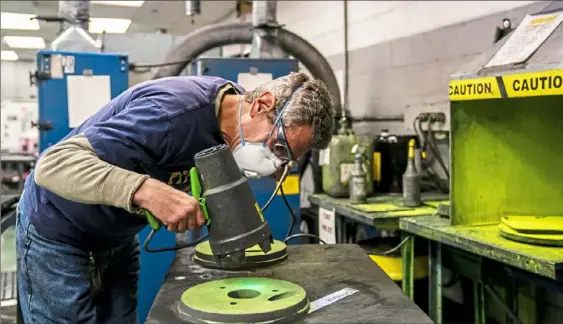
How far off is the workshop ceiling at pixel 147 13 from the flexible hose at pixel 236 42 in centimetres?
299

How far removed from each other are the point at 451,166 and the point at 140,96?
1145 mm

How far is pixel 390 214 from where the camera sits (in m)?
2.27

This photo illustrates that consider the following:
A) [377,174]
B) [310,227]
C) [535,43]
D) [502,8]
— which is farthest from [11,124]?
[535,43]

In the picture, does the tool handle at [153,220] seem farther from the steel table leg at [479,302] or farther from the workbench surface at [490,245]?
the steel table leg at [479,302]

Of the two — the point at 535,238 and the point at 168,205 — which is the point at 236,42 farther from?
the point at 168,205

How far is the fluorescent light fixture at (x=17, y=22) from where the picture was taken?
24.1 feet

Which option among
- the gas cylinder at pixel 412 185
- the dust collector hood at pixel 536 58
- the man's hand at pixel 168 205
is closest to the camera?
the man's hand at pixel 168 205

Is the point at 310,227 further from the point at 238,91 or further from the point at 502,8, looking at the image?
the point at 238,91

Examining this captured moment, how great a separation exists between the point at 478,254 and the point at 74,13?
9.22 ft

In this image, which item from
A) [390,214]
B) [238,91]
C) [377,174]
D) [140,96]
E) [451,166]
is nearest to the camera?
[140,96]

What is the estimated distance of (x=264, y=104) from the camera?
1294 millimetres

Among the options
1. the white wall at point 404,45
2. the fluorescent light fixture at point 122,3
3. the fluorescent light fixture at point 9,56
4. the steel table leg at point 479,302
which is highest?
the fluorescent light fixture at point 9,56

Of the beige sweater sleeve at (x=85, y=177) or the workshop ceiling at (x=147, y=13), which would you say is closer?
the beige sweater sleeve at (x=85, y=177)

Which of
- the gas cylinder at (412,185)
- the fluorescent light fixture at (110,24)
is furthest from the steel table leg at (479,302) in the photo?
the fluorescent light fixture at (110,24)
